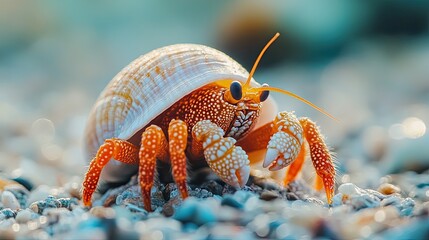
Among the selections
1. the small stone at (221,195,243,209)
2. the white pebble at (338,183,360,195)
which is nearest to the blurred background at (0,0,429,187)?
the white pebble at (338,183,360,195)

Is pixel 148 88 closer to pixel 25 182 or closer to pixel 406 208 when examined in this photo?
pixel 25 182

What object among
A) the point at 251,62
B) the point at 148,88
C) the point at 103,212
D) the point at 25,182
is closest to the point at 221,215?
the point at 103,212

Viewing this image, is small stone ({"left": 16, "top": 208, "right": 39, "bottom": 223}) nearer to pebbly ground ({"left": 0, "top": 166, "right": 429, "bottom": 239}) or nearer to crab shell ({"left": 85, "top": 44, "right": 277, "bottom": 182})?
pebbly ground ({"left": 0, "top": 166, "right": 429, "bottom": 239})

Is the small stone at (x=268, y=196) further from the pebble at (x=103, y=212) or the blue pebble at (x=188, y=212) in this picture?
the pebble at (x=103, y=212)

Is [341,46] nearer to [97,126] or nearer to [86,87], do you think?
[86,87]

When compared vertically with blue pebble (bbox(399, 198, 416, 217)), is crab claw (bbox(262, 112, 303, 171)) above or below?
above

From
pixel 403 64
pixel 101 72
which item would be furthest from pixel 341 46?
pixel 101 72

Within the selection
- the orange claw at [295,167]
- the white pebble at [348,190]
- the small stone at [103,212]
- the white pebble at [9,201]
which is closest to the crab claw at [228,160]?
the white pebble at [348,190]
